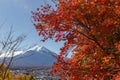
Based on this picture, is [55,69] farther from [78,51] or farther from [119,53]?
[119,53]

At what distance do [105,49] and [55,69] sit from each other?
5.66 meters

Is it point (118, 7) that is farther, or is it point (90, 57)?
point (90, 57)

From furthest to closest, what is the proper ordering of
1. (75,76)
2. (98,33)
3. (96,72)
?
(75,76), (96,72), (98,33)

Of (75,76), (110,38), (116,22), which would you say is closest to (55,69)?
(75,76)

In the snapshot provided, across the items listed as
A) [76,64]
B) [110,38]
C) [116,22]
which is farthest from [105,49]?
[76,64]

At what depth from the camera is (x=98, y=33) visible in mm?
23844

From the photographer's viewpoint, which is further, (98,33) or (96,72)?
(96,72)

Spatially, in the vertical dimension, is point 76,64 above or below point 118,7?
below

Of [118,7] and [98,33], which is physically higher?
[118,7]

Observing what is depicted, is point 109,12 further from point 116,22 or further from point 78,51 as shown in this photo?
point 78,51

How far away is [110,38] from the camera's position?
90.1 feet

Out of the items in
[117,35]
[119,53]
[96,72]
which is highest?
[117,35]

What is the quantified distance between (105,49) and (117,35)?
9.50 ft

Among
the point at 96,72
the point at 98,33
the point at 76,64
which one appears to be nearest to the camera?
the point at 98,33
